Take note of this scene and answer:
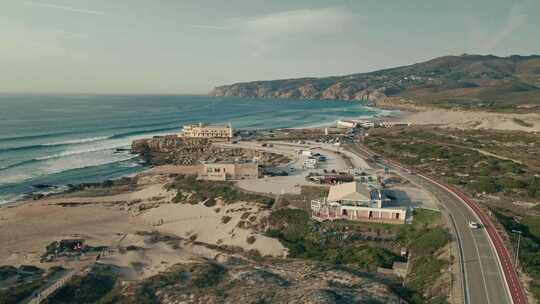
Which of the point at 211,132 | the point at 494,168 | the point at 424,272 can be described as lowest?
the point at 424,272

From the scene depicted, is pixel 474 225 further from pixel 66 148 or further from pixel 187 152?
pixel 66 148

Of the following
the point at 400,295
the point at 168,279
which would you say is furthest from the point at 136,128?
the point at 400,295

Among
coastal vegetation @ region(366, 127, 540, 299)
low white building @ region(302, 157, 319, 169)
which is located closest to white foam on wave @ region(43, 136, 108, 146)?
low white building @ region(302, 157, 319, 169)

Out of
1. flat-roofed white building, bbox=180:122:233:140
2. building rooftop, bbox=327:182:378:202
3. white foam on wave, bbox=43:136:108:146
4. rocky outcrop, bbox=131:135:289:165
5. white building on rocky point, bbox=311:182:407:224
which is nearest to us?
white building on rocky point, bbox=311:182:407:224

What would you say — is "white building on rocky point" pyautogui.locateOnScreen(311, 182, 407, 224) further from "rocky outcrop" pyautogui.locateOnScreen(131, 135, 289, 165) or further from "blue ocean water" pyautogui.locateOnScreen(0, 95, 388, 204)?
"blue ocean water" pyautogui.locateOnScreen(0, 95, 388, 204)

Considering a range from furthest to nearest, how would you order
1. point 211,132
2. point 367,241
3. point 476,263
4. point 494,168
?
1. point 211,132
2. point 494,168
3. point 367,241
4. point 476,263

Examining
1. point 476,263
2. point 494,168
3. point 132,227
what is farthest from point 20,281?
point 494,168
